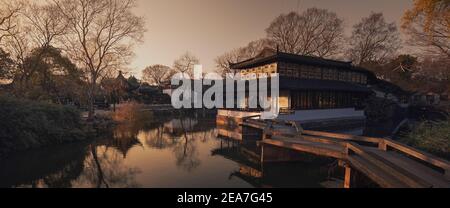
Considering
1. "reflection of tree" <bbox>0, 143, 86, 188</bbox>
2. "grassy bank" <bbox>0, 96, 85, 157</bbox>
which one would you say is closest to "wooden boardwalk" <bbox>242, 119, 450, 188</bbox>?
"reflection of tree" <bbox>0, 143, 86, 188</bbox>

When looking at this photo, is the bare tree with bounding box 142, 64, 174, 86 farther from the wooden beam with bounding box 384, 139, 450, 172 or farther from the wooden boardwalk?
the wooden beam with bounding box 384, 139, 450, 172

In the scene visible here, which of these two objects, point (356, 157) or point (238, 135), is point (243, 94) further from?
point (356, 157)

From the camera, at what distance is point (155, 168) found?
35.5 feet

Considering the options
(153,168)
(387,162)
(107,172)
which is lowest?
(107,172)

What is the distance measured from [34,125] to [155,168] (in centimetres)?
878

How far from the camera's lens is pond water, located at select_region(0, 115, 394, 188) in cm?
913

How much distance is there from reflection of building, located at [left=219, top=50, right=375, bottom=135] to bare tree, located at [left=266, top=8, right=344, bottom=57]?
780 centimetres

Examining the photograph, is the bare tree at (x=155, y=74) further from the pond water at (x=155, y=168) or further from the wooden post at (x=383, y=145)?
the wooden post at (x=383, y=145)

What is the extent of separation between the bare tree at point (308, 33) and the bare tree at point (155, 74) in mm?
39967

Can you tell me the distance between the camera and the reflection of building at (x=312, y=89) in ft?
69.3

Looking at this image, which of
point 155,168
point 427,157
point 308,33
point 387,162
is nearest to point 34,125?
point 155,168

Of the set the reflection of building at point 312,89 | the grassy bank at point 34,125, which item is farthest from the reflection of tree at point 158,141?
the reflection of building at point 312,89

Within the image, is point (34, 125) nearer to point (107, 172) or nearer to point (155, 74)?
point (107, 172)
